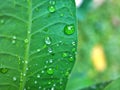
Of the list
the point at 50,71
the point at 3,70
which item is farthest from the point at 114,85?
the point at 3,70

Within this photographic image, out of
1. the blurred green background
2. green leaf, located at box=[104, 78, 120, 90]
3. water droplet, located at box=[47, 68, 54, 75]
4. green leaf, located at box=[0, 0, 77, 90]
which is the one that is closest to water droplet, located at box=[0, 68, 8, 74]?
green leaf, located at box=[0, 0, 77, 90]

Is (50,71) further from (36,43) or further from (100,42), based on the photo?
(100,42)

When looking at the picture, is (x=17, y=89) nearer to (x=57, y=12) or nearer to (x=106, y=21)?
(x=57, y=12)

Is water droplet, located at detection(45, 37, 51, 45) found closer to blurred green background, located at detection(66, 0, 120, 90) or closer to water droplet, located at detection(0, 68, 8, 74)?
water droplet, located at detection(0, 68, 8, 74)

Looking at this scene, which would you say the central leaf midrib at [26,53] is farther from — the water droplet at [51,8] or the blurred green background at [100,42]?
the blurred green background at [100,42]

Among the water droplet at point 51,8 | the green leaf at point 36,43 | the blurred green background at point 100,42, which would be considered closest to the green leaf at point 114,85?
the green leaf at point 36,43
